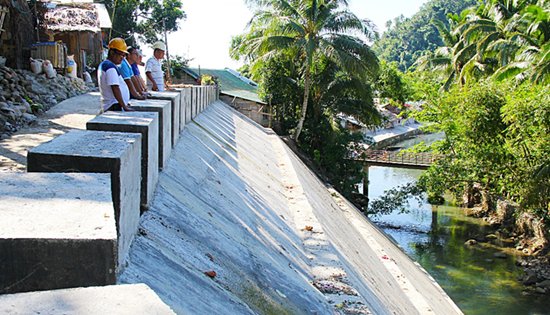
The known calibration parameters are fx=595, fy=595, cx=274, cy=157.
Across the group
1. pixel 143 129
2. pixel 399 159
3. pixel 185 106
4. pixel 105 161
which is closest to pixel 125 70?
pixel 143 129

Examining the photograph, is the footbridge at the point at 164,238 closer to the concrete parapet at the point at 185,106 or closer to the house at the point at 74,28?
the concrete parapet at the point at 185,106

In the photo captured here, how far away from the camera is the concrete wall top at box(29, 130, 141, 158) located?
11.0 feet

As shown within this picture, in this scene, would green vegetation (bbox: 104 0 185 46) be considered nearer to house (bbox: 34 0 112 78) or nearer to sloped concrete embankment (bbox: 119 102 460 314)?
house (bbox: 34 0 112 78)

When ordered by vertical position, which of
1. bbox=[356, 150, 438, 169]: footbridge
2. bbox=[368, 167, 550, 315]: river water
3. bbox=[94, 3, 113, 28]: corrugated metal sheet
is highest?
bbox=[94, 3, 113, 28]: corrugated metal sheet

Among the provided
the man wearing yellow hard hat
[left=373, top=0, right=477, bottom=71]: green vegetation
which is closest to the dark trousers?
the man wearing yellow hard hat

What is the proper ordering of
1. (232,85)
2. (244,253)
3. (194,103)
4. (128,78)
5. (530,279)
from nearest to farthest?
(244,253) → (128,78) → (194,103) → (530,279) → (232,85)

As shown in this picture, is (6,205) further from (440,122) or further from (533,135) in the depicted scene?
(440,122)

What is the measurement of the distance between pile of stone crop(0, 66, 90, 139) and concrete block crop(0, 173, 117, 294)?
28.7ft

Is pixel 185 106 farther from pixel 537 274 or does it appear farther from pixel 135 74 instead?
pixel 537 274

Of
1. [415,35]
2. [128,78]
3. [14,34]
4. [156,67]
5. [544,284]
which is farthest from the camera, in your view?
[415,35]

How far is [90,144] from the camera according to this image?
11.9 ft

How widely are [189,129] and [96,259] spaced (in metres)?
9.15

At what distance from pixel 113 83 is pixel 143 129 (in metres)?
1.73

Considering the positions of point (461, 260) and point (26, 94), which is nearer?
point (26, 94)
